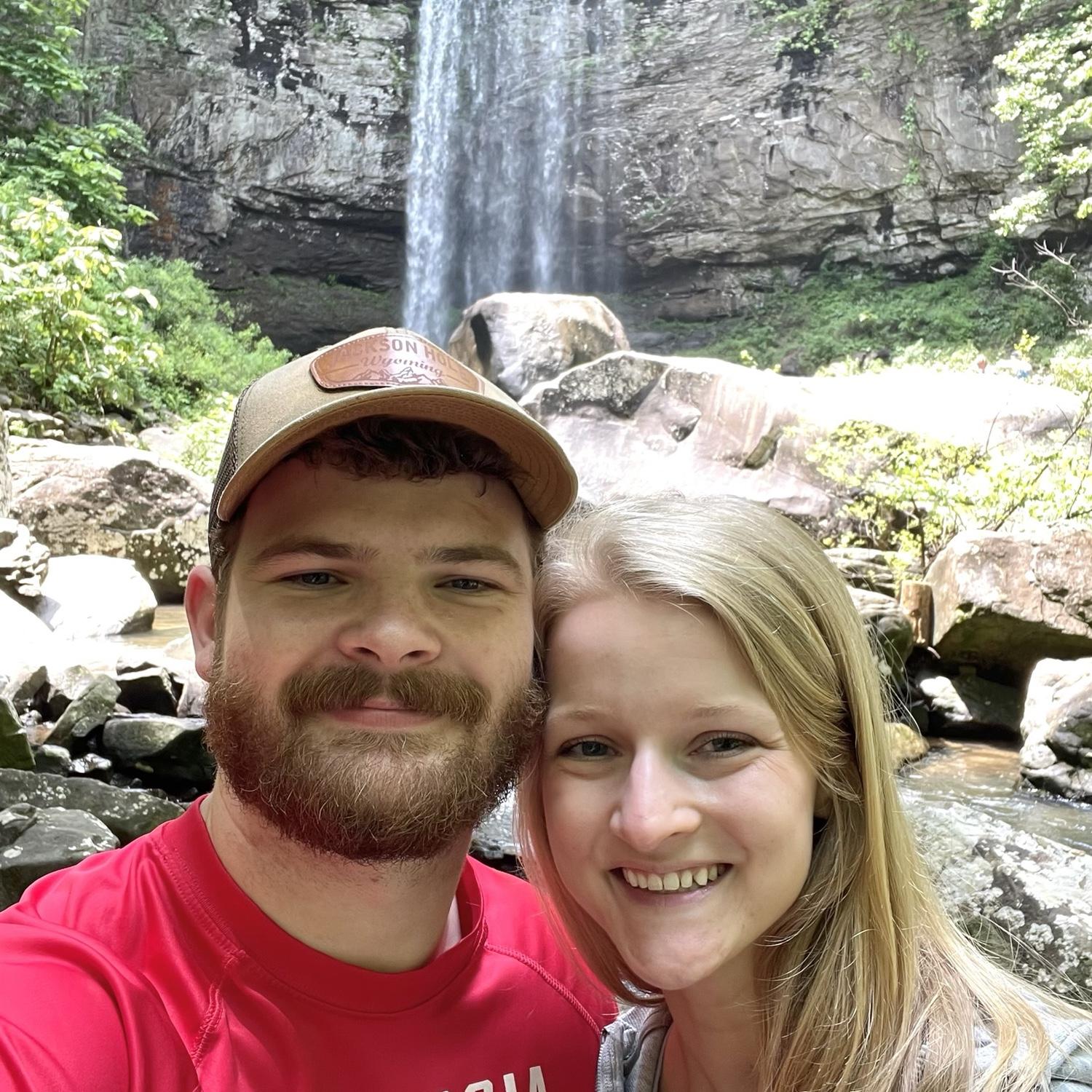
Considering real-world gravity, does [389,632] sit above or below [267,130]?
below

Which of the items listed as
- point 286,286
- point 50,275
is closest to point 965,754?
point 50,275

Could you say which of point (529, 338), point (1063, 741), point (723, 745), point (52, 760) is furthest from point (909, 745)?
point (529, 338)

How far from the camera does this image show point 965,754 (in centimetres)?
693

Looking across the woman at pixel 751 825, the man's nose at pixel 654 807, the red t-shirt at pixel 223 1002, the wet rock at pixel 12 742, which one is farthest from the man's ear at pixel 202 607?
the wet rock at pixel 12 742

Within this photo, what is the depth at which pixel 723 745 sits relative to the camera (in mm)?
1240

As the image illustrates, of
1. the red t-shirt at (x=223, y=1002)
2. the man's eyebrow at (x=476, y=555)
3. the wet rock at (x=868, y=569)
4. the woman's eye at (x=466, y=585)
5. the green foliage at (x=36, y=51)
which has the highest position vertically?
the green foliage at (x=36, y=51)

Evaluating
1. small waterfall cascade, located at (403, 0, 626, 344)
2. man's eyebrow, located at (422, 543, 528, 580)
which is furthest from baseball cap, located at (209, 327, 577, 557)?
small waterfall cascade, located at (403, 0, 626, 344)

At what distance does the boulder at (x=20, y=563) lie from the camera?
294 inches

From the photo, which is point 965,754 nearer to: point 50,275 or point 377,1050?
point 377,1050

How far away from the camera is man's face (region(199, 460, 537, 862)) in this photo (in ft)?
4.16

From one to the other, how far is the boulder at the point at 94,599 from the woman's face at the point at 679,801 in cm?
726

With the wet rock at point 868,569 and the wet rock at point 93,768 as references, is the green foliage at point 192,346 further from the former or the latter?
the wet rock at point 93,768

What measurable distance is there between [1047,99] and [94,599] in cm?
1630

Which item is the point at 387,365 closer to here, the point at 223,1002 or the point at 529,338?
the point at 223,1002
